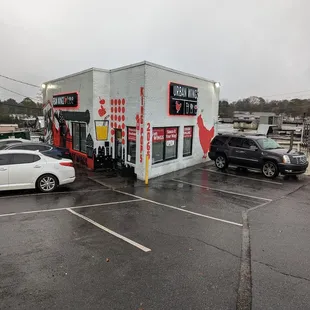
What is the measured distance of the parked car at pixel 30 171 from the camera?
9.77 m

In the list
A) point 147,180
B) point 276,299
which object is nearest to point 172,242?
point 276,299

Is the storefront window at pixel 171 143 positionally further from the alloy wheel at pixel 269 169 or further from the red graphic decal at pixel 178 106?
the alloy wheel at pixel 269 169

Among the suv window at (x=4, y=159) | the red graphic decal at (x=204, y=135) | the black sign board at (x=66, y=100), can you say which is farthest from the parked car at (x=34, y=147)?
the red graphic decal at (x=204, y=135)

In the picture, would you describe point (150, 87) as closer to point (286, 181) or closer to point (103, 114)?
point (103, 114)

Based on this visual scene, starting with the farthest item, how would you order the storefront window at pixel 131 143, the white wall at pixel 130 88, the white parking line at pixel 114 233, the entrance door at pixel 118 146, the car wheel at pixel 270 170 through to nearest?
the entrance door at pixel 118 146, the storefront window at pixel 131 143, the car wheel at pixel 270 170, the white wall at pixel 130 88, the white parking line at pixel 114 233

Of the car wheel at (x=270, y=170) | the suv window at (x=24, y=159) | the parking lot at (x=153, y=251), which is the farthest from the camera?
the car wheel at (x=270, y=170)

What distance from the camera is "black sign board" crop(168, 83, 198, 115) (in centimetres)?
1388

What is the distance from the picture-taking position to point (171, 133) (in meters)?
14.4

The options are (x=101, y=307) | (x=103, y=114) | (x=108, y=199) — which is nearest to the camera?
(x=101, y=307)

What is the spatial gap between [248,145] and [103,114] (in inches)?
313

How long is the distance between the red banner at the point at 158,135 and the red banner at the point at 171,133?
37 centimetres

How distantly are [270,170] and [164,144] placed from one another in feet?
17.6

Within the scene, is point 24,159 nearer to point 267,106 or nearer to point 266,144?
point 266,144

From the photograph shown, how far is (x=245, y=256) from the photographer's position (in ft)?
17.3
